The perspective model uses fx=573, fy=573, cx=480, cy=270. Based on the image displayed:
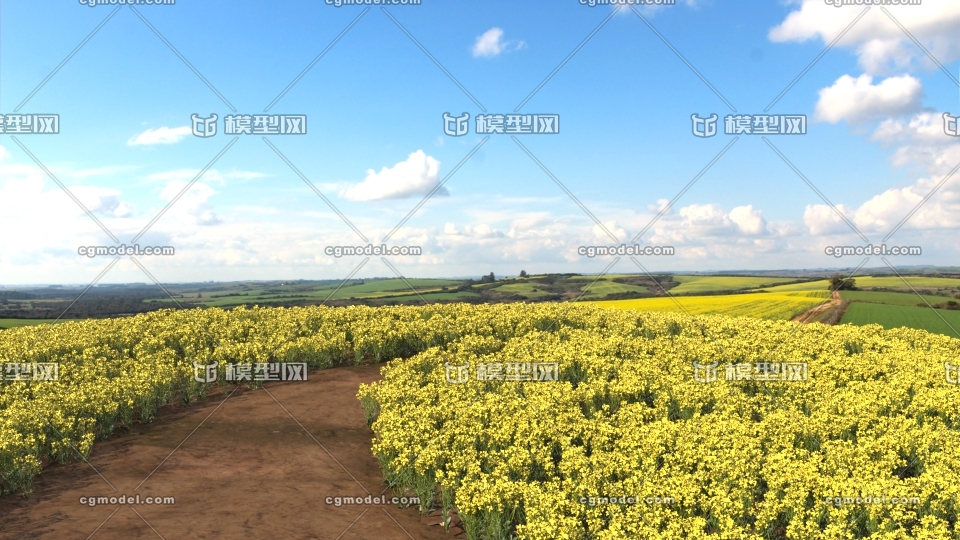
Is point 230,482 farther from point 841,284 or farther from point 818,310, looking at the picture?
point 841,284

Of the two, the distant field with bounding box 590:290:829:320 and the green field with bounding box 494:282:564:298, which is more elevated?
the green field with bounding box 494:282:564:298

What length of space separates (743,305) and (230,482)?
62.0 m

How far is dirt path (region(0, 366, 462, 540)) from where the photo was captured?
12500mm

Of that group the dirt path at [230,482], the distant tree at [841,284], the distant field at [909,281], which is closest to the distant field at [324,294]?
the dirt path at [230,482]

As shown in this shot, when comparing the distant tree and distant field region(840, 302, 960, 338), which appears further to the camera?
the distant tree

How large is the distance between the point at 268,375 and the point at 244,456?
29.4ft

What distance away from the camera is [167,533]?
39.3 ft

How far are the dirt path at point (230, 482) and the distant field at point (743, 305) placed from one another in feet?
137

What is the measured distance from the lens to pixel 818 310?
65.9 metres

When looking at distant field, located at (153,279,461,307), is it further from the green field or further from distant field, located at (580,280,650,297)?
distant field, located at (580,280,650,297)

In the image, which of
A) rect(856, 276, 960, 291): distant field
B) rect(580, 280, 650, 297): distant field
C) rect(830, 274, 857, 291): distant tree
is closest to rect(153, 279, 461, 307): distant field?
rect(580, 280, 650, 297): distant field

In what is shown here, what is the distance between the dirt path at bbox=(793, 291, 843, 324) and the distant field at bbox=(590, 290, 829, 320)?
693 mm

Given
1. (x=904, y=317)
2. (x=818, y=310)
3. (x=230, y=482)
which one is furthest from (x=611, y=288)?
(x=230, y=482)

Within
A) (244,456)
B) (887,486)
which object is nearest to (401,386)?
(244,456)
